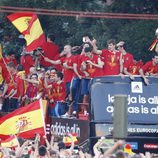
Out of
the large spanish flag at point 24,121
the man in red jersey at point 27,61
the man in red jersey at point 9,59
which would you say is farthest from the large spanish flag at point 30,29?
the large spanish flag at point 24,121

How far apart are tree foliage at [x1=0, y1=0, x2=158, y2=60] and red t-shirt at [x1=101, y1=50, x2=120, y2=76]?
6.83 metres

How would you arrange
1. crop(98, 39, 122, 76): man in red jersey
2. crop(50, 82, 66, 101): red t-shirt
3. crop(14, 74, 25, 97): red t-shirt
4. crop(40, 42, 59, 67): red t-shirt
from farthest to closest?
crop(40, 42, 59, 67): red t-shirt → crop(14, 74, 25, 97): red t-shirt → crop(50, 82, 66, 101): red t-shirt → crop(98, 39, 122, 76): man in red jersey

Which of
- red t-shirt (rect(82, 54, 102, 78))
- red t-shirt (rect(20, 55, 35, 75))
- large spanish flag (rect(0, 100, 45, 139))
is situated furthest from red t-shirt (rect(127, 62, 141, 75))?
red t-shirt (rect(20, 55, 35, 75))

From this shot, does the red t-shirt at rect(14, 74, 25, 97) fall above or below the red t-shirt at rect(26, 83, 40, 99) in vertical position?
above

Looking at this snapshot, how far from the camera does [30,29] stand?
36.4 meters

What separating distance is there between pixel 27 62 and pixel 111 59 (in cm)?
644

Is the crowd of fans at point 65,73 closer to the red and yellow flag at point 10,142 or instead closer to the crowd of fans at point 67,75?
the crowd of fans at point 67,75

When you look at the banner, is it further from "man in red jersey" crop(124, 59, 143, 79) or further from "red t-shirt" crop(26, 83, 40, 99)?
"red t-shirt" crop(26, 83, 40, 99)

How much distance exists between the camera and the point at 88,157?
24.9 metres

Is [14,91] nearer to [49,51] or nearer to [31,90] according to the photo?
[31,90]

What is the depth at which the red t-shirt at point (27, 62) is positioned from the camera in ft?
122

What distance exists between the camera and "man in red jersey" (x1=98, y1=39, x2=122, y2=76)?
1243 inches

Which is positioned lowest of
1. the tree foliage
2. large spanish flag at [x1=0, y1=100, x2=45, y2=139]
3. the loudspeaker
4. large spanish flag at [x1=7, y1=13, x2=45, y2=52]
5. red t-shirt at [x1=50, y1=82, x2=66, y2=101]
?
the loudspeaker

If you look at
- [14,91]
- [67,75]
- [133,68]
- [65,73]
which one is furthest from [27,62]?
[133,68]
